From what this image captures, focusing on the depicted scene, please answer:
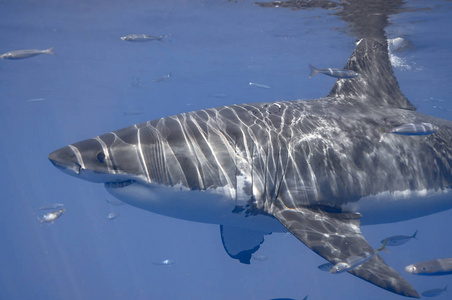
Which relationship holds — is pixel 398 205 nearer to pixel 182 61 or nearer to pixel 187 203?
pixel 187 203

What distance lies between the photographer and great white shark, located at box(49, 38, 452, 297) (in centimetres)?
340

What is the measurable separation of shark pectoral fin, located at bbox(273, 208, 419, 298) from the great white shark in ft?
0.04

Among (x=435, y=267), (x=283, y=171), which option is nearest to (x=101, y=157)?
(x=283, y=171)

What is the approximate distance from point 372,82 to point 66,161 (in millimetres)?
4963

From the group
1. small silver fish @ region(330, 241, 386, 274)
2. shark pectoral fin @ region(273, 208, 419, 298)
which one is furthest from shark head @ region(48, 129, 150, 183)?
small silver fish @ region(330, 241, 386, 274)

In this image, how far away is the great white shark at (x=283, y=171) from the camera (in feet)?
11.2

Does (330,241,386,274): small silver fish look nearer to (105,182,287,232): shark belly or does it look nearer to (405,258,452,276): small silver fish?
(105,182,287,232): shark belly

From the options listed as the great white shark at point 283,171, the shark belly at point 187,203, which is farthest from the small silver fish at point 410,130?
the shark belly at point 187,203

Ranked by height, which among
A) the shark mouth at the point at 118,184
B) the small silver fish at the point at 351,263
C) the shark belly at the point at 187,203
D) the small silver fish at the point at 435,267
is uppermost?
the shark mouth at the point at 118,184

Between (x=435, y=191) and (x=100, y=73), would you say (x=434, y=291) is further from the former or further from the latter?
(x=100, y=73)

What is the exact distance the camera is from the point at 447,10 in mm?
11977

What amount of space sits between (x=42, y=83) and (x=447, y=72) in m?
28.4

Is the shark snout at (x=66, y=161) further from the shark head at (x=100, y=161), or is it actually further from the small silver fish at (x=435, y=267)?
the small silver fish at (x=435, y=267)

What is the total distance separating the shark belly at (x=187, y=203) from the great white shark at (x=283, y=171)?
11mm
